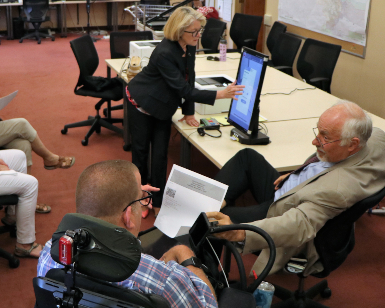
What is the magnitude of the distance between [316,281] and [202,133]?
3.66 ft

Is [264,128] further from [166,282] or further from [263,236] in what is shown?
[166,282]

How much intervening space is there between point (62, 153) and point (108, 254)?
11.3 ft

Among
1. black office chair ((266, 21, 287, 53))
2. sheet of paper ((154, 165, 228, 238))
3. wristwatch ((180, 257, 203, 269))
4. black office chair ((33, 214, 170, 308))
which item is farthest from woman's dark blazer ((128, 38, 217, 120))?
black office chair ((266, 21, 287, 53))

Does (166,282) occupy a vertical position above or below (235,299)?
above

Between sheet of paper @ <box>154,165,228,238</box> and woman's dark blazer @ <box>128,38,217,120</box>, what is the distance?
0.91 meters

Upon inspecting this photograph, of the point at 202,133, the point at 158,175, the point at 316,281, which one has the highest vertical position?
the point at 202,133

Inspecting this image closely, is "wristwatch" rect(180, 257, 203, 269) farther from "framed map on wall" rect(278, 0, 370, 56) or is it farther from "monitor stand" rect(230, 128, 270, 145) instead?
"framed map on wall" rect(278, 0, 370, 56)

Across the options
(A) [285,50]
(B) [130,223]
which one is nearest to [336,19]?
(A) [285,50]

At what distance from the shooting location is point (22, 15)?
8.67 meters

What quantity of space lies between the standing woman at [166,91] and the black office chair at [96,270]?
1761 millimetres

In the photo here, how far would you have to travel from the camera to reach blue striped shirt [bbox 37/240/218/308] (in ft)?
4.13

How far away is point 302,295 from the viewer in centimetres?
229

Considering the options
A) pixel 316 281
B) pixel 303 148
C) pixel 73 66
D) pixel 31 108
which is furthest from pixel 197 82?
pixel 73 66

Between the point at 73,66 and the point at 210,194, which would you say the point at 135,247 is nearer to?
the point at 210,194
